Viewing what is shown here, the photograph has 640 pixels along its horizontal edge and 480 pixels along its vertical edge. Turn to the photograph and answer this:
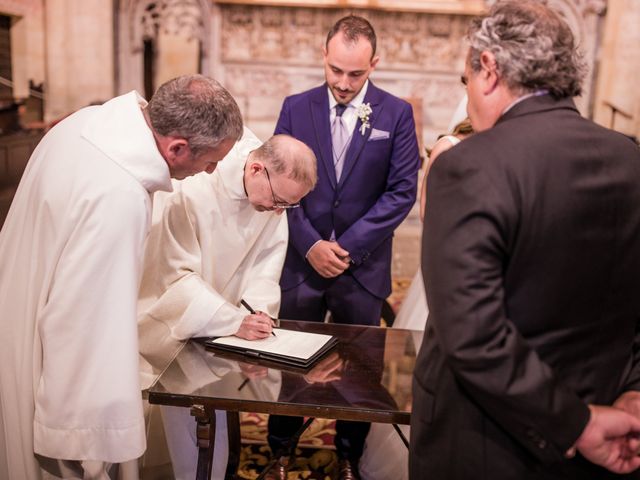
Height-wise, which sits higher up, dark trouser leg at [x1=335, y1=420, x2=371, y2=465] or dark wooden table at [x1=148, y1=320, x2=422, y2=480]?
dark wooden table at [x1=148, y1=320, x2=422, y2=480]

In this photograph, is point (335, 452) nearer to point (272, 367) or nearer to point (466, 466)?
point (272, 367)

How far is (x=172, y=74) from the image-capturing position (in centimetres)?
797

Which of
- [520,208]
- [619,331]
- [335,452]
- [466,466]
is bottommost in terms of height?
[335,452]

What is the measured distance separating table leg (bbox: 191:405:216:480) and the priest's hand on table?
0.39 meters

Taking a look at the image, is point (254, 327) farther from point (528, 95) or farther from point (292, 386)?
point (528, 95)

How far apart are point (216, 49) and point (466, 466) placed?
7.24 m

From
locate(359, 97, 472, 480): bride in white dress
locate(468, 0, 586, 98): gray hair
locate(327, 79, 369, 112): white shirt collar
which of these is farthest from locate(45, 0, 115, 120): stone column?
locate(468, 0, 586, 98): gray hair

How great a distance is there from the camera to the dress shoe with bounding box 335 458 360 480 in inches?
120

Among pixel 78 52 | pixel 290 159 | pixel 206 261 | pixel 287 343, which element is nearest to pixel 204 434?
pixel 287 343

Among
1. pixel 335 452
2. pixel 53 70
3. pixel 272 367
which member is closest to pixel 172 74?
pixel 53 70

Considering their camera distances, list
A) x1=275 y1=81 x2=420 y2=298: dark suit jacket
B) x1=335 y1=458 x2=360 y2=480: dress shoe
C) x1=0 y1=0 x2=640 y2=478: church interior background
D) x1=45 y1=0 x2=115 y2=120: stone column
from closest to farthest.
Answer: x1=335 y1=458 x2=360 y2=480: dress shoe → x1=275 y1=81 x2=420 y2=298: dark suit jacket → x1=45 y1=0 x2=115 y2=120: stone column → x1=0 y1=0 x2=640 y2=478: church interior background

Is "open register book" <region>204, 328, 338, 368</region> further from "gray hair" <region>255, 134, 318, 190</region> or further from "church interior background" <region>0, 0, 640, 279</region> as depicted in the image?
"church interior background" <region>0, 0, 640, 279</region>

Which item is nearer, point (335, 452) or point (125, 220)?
point (125, 220)

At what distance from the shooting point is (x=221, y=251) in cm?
291
